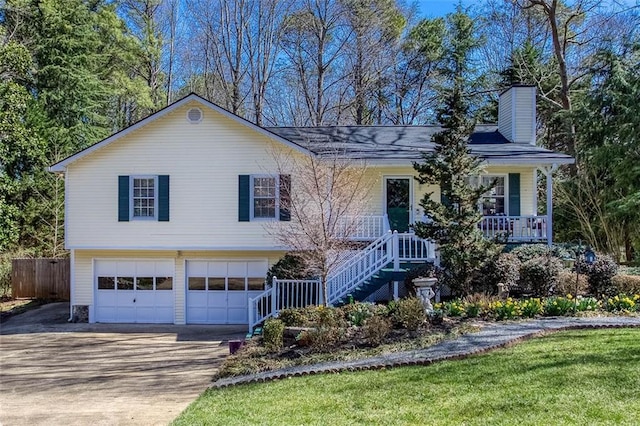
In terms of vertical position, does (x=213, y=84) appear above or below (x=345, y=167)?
above

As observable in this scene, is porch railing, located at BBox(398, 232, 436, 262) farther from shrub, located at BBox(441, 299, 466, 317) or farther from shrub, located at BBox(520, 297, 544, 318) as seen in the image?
shrub, located at BBox(520, 297, 544, 318)

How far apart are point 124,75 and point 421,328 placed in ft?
80.3

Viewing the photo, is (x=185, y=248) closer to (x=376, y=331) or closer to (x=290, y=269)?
(x=290, y=269)

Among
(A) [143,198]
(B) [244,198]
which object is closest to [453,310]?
(B) [244,198]

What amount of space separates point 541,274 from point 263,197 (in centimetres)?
820

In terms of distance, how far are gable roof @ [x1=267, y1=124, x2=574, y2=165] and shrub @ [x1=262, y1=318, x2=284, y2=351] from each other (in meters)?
6.17

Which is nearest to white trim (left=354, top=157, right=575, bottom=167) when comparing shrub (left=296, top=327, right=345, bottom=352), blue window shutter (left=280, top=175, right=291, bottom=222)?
blue window shutter (left=280, top=175, right=291, bottom=222)

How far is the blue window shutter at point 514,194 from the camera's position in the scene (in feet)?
54.1

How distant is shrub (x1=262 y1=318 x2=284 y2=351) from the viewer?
1035 centimetres

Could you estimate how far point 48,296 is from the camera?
69.8 feet

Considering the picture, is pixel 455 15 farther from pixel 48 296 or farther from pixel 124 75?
pixel 48 296

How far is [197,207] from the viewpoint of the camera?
1606 centimetres

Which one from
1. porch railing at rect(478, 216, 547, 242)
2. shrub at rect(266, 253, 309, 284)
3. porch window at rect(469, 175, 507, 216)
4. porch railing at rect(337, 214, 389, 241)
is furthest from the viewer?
porch window at rect(469, 175, 507, 216)

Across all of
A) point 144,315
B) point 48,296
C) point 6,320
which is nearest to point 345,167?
point 144,315
